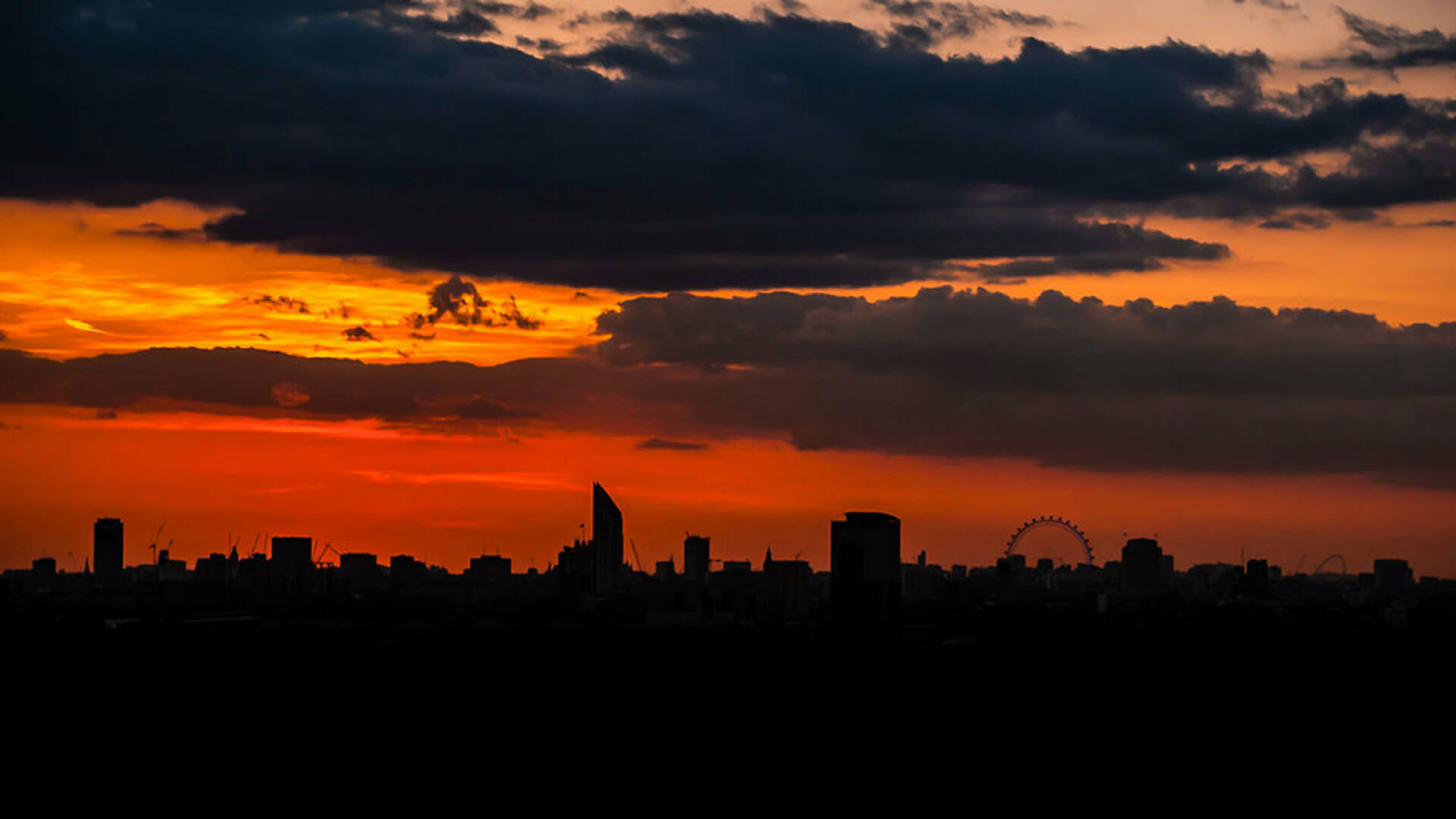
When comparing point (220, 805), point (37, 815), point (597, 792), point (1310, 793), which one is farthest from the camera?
point (1310, 793)

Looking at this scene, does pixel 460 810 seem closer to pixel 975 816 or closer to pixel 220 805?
pixel 220 805

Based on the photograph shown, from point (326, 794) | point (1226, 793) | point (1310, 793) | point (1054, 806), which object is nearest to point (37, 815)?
point (326, 794)

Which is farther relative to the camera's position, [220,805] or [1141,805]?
[1141,805]

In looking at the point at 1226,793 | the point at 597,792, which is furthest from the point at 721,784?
the point at 1226,793

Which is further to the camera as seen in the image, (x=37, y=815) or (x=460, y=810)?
(x=460, y=810)

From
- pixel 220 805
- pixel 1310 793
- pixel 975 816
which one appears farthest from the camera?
pixel 1310 793

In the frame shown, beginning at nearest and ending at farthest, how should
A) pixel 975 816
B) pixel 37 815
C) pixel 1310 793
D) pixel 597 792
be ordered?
pixel 37 815 < pixel 975 816 < pixel 597 792 < pixel 1310 793

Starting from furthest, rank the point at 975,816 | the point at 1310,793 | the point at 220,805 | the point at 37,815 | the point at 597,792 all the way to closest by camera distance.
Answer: the point at 1310,793 < the point at 597,792 < the point at 975,816 < the point at 220,805 < the point at 37,815

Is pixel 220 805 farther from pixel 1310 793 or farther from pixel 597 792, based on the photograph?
pixel 1310 793
